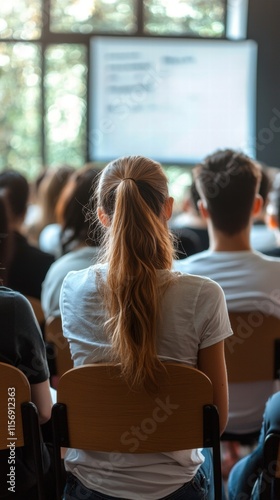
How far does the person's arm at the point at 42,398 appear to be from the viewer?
6.38 feet

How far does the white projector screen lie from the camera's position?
252 inches

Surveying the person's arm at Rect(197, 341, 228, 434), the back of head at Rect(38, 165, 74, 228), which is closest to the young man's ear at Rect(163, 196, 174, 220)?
the person's arm at Rect(197, 341, 228, 434)

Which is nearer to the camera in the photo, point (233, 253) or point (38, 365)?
point (38, 365)

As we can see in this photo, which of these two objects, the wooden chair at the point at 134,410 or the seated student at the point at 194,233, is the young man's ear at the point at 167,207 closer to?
the wooden chair at the point at 134,410

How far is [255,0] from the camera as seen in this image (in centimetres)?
650

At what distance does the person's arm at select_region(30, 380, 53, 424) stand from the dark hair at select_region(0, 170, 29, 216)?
178 cm

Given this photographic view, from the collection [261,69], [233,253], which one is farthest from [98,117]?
[233,253]

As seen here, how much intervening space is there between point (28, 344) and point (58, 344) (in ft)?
1.90

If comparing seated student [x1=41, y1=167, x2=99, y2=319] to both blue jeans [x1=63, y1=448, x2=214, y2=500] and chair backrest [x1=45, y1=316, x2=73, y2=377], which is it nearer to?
chair backrest [x1=45, y1=316, x2=73, y2=377]

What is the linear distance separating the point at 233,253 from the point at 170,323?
2.65 ft

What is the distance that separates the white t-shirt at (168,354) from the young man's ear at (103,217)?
0.82 feet

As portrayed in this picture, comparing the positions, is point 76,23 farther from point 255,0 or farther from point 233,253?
point 233,253

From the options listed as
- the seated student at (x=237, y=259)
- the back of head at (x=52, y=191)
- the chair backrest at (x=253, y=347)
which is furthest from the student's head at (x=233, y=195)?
the back of head at (x=52, y=191)

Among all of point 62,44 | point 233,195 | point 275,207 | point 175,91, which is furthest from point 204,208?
point 62,44
